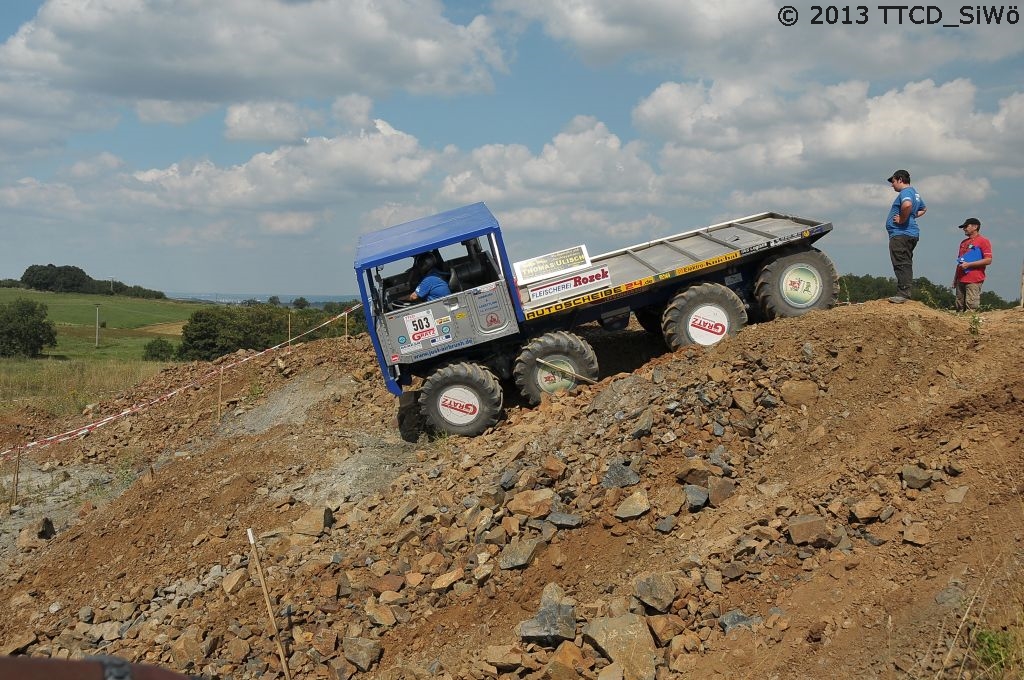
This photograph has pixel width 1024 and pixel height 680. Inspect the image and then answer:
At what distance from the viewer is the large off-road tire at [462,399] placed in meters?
9.85

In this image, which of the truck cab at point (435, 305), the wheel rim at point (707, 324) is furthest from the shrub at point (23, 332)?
the wheel rim at point (707, 324)

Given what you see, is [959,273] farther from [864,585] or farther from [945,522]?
[864,585]

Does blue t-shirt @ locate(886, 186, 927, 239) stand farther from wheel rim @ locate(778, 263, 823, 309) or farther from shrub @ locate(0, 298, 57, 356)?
shrub @ locate(0, 298, 57, 356)

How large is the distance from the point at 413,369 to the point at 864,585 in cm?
632

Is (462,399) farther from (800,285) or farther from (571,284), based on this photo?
(800,285)

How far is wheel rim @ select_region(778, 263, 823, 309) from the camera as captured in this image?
33.4ft

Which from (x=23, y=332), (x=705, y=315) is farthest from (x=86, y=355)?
(x=705, y=315)

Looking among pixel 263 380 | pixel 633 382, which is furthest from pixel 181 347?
pixel 633 382

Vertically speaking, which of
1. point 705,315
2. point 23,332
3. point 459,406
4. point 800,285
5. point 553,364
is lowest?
point 459,406

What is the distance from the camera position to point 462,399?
9938mm

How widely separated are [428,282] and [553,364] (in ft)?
6.08

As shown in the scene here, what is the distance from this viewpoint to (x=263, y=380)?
1445cm

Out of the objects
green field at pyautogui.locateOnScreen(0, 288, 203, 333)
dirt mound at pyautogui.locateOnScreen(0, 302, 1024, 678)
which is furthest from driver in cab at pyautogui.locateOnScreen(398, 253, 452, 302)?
green field at pyautogui.locateOnScreen(0, 288, 203, 333)

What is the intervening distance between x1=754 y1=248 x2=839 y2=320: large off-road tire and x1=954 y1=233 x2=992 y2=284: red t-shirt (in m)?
2.26
